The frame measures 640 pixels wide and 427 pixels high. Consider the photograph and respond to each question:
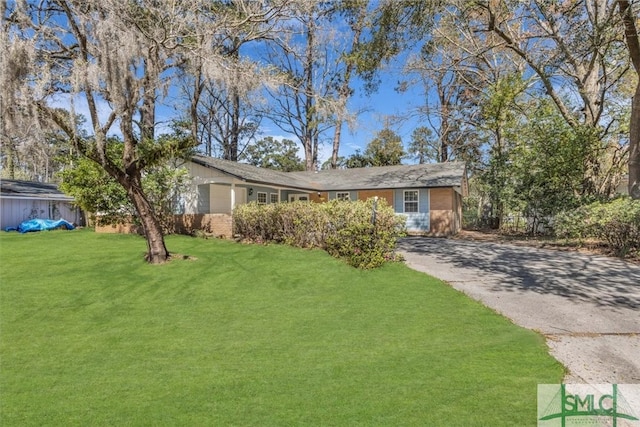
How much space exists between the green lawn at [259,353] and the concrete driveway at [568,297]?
35cm

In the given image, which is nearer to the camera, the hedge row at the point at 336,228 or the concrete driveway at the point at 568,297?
the concrete driveway at the point at 568,297

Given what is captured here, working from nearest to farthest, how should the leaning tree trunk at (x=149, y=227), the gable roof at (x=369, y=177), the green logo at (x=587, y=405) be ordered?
the green logo at (x=587, y=405)
the leaning tree trunk at (x=149, y=227)
the gable roof at (x=369, y=177)

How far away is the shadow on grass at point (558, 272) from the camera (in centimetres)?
625

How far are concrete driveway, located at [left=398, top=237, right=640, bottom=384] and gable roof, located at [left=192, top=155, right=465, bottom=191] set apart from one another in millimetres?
8557

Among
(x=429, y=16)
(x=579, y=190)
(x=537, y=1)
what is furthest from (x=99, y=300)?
(x=579, y=190)

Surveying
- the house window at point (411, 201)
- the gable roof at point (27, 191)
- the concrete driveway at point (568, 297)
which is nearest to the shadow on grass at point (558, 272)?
the concrete driveway at point (568, 297)

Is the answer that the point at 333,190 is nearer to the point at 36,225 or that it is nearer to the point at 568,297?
the point at 36,225

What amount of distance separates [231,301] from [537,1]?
13.2 metres

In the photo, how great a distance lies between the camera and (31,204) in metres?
18.8

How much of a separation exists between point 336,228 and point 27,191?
18566 millimetres

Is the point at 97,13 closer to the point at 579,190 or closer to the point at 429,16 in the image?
the point at 429,16

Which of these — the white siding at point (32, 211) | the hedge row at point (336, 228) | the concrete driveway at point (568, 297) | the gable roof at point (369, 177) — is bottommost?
the concrete driveway at point (568, 297)

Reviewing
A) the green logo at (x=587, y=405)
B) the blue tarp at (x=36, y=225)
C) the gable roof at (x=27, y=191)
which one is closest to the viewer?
the green logo at (x=587, y=405)

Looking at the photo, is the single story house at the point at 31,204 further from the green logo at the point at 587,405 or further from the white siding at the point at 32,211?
the green logo at the point at 587,405
